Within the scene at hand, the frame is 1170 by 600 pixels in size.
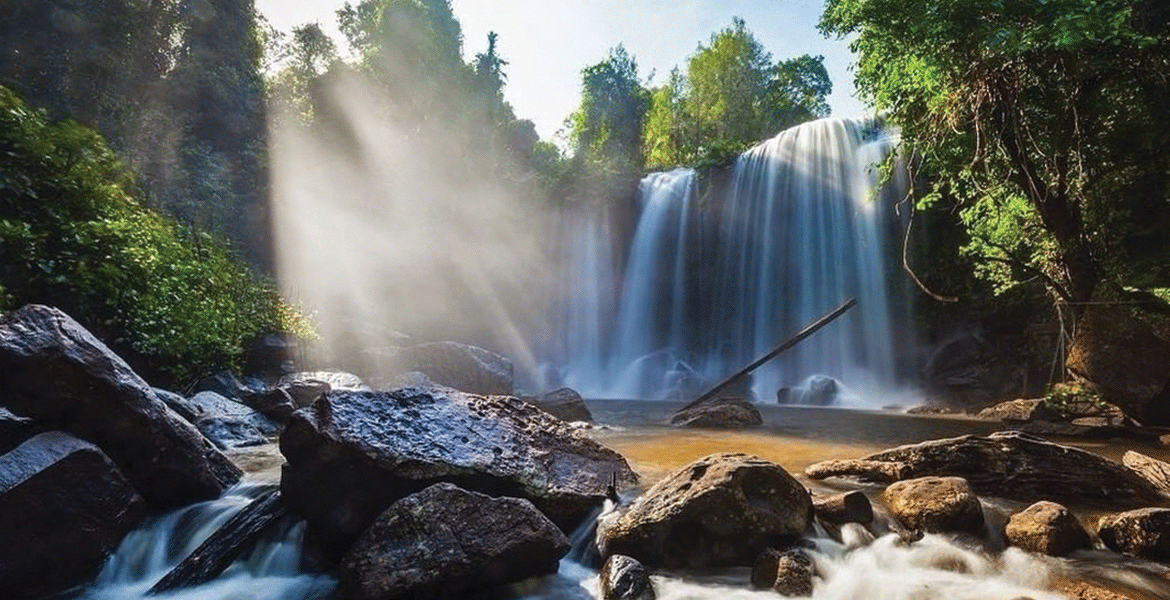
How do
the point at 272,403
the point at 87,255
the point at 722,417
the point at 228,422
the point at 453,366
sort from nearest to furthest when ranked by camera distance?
the point at 228,422, the point at 87,255, the point at 272,403, the point at 722,417, the point at 453,366

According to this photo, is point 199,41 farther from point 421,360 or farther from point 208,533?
point 208,533

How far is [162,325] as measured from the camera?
9.20 metres

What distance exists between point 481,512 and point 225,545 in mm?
2241

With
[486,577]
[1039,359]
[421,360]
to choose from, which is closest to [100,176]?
[421,360]

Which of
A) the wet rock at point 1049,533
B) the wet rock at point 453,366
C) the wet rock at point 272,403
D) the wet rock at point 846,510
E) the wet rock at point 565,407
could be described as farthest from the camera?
the wet rock at point 453,366

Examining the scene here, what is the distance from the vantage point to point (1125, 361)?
922 centimetres

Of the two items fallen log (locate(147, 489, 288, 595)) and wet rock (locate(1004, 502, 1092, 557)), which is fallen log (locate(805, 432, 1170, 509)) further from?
fallen log (locate(147, 489, 288, 595))

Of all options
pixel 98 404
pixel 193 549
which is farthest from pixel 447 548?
pixel 98 404

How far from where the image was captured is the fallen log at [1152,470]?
5.08m

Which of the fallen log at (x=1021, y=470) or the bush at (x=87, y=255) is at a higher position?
the bush at (x=87, y=255)

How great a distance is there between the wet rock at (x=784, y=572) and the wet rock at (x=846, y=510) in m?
0.78

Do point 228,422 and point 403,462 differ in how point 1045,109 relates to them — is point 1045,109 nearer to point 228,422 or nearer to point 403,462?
point 403,462

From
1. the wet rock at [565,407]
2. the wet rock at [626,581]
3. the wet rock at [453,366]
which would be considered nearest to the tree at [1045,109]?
the wet rock at [626,581]

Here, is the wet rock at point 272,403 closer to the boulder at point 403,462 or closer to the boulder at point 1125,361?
the boulder at point 403,462
